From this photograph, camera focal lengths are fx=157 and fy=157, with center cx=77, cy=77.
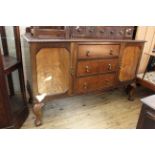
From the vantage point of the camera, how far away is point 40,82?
1435 mm

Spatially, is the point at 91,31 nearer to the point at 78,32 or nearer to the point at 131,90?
the point at 78,32

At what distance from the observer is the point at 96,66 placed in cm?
161

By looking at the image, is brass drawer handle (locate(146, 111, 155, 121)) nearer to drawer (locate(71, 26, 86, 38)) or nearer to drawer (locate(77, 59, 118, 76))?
drawer (locate(77, 59, 118, 76))

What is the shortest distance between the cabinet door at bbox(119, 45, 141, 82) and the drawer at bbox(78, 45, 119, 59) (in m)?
0.16

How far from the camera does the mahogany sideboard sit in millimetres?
1351

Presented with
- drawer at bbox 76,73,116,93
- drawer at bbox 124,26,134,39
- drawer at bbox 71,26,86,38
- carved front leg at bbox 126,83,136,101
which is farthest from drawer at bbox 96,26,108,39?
carved front leg at bbox 126,83,136,101

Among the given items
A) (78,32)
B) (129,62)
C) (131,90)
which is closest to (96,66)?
(78,32)

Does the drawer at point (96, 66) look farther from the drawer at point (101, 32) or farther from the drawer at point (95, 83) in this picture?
the drawer at point (101, 32)

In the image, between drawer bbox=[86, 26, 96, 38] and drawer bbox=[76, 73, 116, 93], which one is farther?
drawer bbox=[76, 73, 116, 93]

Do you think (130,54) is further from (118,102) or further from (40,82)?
(40,82)

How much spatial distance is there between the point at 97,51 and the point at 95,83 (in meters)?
0.36

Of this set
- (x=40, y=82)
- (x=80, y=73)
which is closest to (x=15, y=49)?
(x=40, y=82)

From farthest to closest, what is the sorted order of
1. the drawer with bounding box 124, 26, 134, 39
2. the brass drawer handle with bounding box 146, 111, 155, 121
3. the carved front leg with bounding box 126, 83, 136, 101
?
the carved front leg with bounding box 126, 83, 136, 101, the drawer with bounding box 124, 26, 134, 39, the brass drawer handle with bounding box 146, 111, 155, 121
